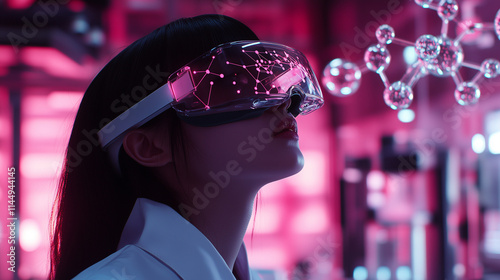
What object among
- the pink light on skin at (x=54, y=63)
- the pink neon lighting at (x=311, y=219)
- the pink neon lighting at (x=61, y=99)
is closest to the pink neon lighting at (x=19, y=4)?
the pink light on skin at (x=54, y=63)

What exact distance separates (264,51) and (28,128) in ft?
11.8

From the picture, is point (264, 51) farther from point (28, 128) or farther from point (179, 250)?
point (28, 128)

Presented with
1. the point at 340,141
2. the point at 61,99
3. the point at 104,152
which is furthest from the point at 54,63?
the point at 104,152

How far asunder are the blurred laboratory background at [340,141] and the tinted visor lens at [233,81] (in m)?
1.56

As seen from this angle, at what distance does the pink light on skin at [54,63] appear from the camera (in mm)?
3787

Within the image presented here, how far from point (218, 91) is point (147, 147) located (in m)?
0.16

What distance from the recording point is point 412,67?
1002mm

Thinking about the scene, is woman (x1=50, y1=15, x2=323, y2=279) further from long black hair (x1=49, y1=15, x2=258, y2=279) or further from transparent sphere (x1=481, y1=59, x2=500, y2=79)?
transparent sphere (x1=481, y1=59, x2=500, y2=79)

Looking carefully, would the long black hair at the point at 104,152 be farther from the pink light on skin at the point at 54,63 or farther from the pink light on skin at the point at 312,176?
the pink light on skin at the point at 312,176

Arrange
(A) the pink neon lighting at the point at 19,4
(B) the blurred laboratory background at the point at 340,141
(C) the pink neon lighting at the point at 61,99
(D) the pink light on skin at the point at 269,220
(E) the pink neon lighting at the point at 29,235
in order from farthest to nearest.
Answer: (D) the pink light on skin at the point at 269,220 < (C) the pink neon lighting at the point at 61,99 < (E) the pink neon lighting at the point at 29,235 < (A) the pink neon lighting at the point at 19,4 < (B) the blurred laboratory background at the point at 340,141

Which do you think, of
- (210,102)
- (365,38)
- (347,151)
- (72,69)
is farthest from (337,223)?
(210,102)

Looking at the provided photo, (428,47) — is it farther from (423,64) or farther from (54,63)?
(54,63)

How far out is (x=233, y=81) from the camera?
745mm

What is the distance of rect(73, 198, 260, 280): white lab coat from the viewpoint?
645 mm
